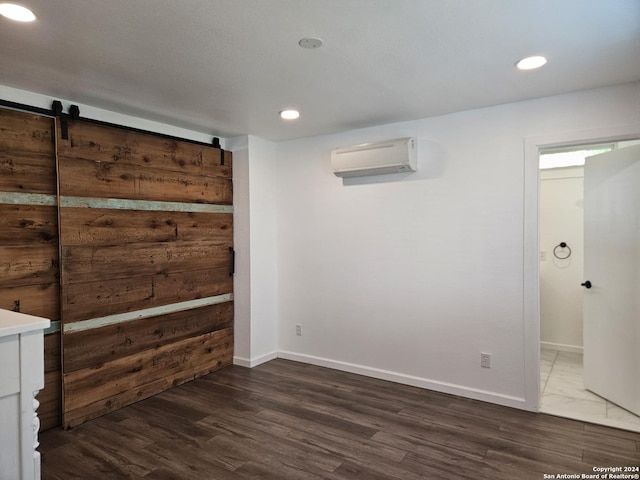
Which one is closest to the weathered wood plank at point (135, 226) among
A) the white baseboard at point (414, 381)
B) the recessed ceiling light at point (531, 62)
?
the white baseboard at point (414, 381)

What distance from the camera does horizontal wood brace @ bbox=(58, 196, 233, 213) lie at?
2.98m

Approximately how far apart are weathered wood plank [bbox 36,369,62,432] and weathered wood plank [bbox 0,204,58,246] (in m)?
0.95

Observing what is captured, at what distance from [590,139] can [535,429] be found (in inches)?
82.5

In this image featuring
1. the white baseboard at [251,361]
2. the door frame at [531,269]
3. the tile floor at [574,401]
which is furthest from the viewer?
the white baseboard at [251,361]

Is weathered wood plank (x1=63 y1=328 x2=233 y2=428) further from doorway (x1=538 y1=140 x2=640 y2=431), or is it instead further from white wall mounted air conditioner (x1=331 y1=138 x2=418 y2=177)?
doorway (x1=538 y1=140 x2=640 y2=431)

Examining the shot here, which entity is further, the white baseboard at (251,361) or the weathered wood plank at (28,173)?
the white baseboard at (251,361)

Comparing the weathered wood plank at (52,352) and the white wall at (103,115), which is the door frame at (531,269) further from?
the weathered wood plank at (52,352)

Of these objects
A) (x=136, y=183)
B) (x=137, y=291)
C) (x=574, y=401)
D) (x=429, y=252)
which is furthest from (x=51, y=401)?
(x=574, y=401)

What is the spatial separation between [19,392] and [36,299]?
5.08ft

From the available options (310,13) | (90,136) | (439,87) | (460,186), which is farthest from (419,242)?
(90,136)

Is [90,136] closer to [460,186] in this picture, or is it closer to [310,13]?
[310,13]

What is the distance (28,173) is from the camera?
9.09 ft

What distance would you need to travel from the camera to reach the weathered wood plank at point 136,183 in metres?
2.97

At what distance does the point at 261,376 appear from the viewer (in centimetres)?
394
